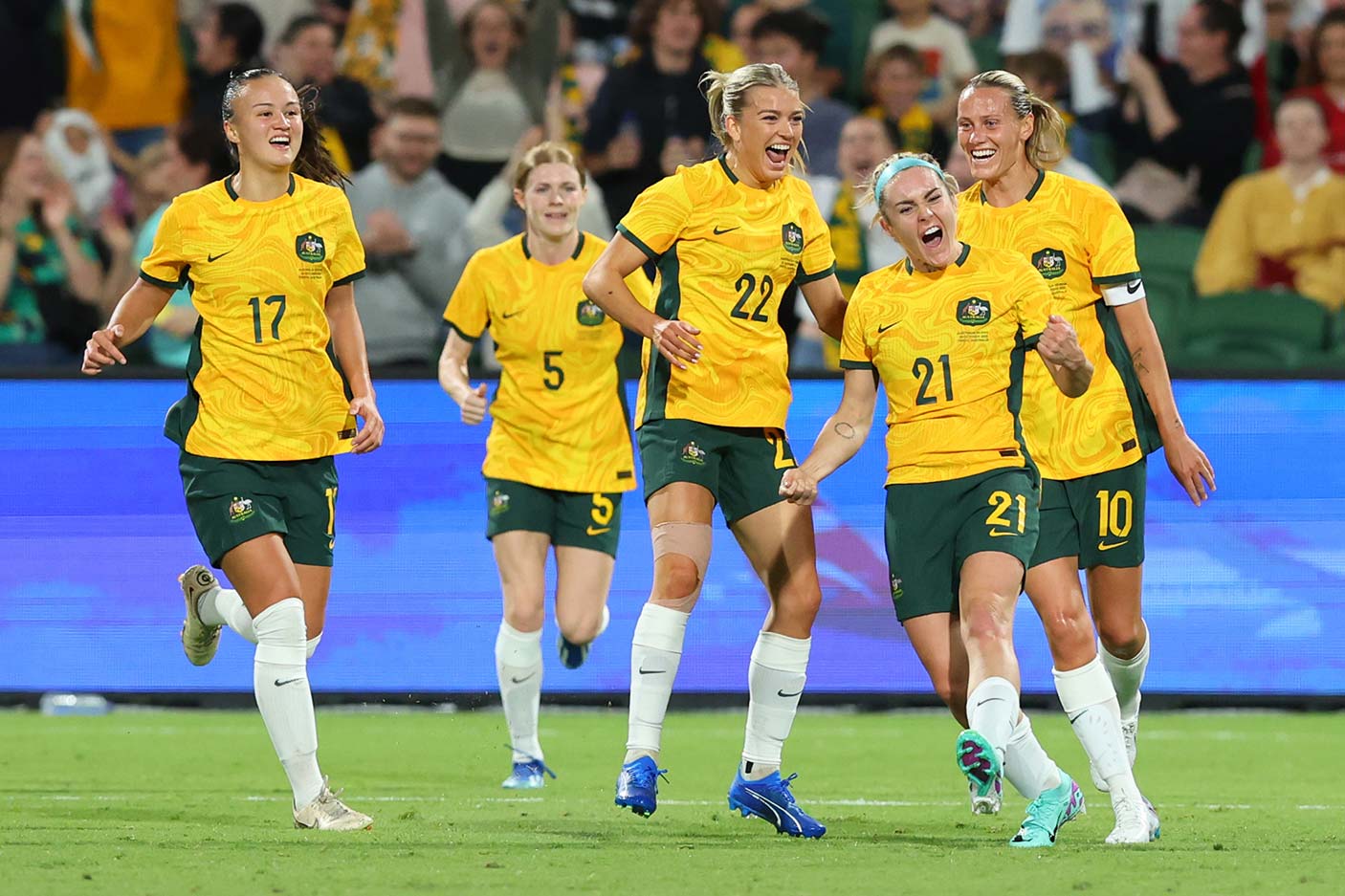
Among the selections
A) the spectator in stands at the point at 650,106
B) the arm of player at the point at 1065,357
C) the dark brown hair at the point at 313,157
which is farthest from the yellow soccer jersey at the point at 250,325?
the spectator in stands at the point at 650,106

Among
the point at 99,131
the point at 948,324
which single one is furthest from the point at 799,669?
the point at 99,131

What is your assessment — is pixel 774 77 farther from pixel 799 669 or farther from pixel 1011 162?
pixel 799 669

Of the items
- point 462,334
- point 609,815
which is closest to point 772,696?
point 609,815

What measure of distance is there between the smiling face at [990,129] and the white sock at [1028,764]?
1.81m

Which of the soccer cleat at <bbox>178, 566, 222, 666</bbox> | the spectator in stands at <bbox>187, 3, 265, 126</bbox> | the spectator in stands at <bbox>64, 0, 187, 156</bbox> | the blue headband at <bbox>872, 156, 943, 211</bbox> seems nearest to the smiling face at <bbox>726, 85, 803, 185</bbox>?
the blue headband at <bbox>872, 156, 943, 211</bbox>

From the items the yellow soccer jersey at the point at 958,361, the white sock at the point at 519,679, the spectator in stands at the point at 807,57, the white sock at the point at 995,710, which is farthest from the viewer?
the spectator in stands at the point at 807,57

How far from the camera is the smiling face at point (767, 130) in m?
6.47

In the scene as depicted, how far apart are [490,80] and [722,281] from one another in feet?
23.9

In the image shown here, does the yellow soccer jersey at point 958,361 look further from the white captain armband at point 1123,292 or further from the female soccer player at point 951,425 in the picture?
the white captain armband at point 1123,292

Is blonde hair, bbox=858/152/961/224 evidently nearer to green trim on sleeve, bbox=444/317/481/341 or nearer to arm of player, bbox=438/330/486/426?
arm of player, bbox=438/330/486/426

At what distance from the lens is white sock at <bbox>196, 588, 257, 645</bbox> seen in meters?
6.89

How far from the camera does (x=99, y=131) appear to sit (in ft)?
45.0

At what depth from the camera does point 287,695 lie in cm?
621

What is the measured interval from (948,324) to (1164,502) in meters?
4.85
